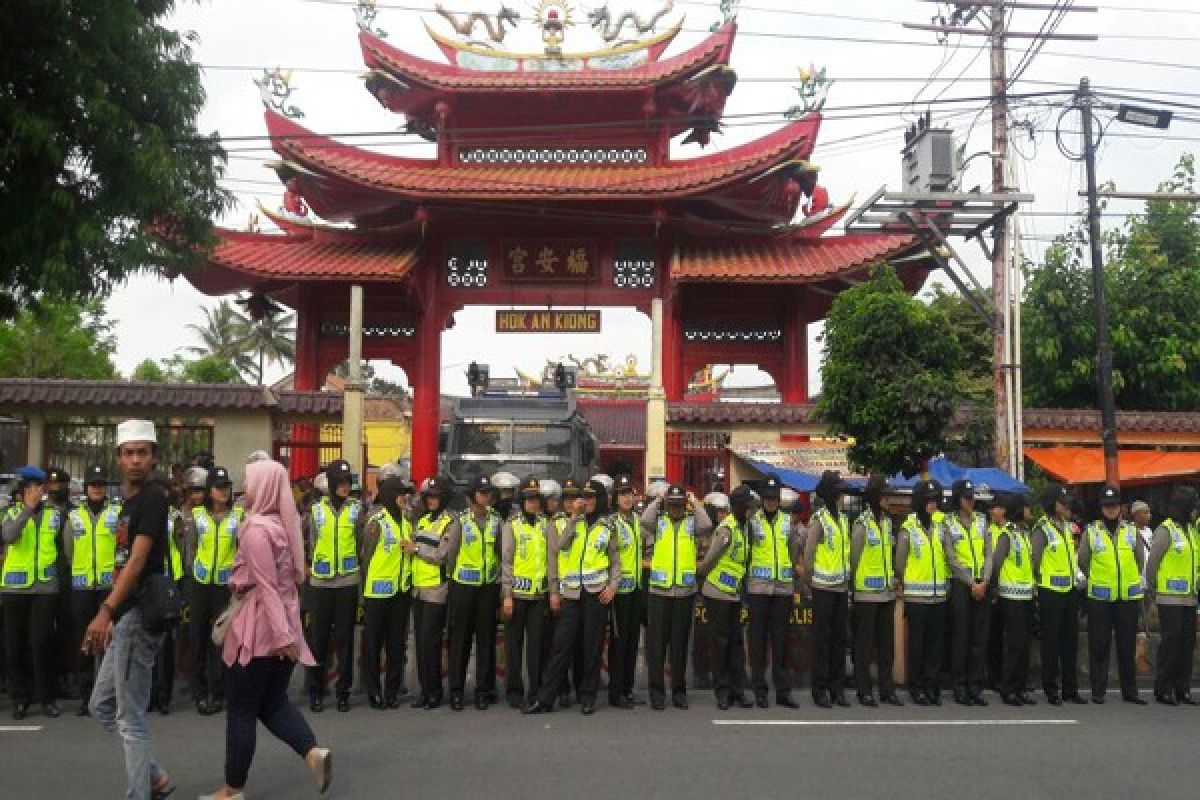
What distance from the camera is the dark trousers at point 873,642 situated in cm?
859

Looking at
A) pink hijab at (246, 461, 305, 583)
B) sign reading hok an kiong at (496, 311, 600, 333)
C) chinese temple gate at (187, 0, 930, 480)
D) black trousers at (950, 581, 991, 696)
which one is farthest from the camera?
sign reading hok an kiong at (496, 311, 600, 333)

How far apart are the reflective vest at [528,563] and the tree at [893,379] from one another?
5.57m

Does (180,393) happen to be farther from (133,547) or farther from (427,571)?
(133,547)

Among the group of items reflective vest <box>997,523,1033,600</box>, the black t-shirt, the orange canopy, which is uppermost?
the orange canopy

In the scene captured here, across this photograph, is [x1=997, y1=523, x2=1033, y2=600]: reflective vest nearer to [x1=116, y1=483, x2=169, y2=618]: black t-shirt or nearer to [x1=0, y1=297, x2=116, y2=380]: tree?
[x1=116, y1=483, x2=169, y2=618]: black t-shirt

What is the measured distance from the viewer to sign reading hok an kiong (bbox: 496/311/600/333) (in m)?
19.2

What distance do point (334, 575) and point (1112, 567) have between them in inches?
246

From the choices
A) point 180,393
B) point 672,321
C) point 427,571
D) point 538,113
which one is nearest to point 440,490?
point 427,571

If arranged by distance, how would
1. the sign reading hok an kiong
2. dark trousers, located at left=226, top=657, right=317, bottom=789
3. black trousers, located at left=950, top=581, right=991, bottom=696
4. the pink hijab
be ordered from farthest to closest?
the sign reading hok an kiong → black trousers, located at left=950, top=581, right=991, bottom=696 → the pink hijab → dark trousers, located at left=226, top=657, right=317, bottom=789

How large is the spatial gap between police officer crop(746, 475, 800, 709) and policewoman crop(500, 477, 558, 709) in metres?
1.60

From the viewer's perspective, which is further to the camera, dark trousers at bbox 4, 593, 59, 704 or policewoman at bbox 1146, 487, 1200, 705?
policewoman at bbox 1146, 487, 1200, 705

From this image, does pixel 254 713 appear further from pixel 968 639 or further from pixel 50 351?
pixel 50 351

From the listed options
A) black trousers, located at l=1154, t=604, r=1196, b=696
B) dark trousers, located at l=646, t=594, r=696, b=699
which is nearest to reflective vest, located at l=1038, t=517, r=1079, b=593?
black trousers, located at l=1154, t=604, r=1196, b=696

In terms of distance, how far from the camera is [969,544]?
29.1 feet
